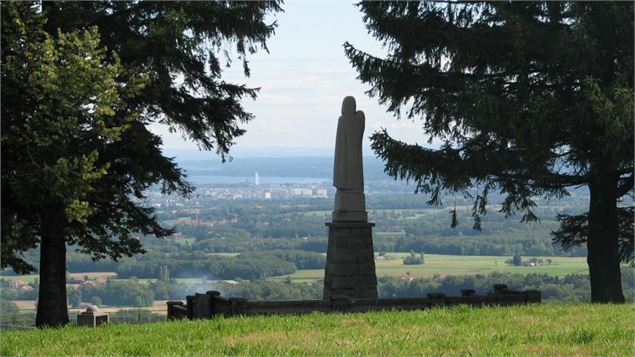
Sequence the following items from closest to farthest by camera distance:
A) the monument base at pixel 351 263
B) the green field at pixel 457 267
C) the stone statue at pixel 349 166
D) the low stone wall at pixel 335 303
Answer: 1. the low stone wall at pixel 335 303
2. the monument base at pixel 351 263
3. the stone statue at pixel 349 166
4. the green field at pixel 457 267

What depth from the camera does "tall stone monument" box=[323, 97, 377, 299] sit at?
808 inches

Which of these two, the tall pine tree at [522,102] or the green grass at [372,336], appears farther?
the tall pine tree at [522,102]

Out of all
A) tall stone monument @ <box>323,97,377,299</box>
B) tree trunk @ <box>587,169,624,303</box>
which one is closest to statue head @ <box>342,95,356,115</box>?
tall stone monument @ <box>323,97,377,299</box>

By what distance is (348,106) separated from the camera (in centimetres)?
2136

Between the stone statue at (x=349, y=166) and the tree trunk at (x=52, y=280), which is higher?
the stone statue at (x=349, y=166)

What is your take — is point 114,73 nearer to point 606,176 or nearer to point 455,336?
point 455,336

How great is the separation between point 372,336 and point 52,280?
411 inches

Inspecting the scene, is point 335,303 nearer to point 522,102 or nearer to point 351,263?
point 351,263

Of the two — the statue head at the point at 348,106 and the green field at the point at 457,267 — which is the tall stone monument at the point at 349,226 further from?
the green field at the point at 457,267

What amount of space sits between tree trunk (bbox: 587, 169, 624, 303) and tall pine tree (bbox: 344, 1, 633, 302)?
0.02 m

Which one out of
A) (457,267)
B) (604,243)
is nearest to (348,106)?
(604,243)

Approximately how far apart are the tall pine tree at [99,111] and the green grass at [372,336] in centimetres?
439

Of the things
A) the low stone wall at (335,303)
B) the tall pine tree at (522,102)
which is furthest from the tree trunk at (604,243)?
the low stone wall at (335,303)

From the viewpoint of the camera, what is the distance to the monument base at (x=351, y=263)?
20.5 m
